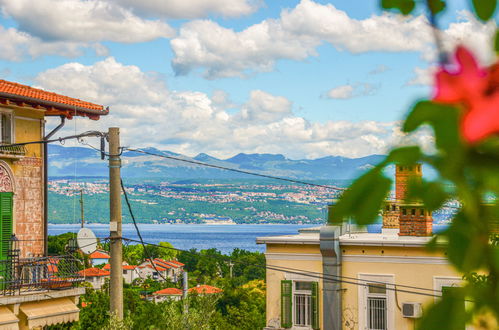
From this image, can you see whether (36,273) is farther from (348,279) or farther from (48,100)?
(348,279)

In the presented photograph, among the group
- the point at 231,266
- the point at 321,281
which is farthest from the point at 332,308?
the point at 231,266

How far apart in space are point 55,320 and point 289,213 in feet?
496

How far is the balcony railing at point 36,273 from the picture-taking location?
514 inches

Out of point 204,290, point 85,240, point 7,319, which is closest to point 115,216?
point 85,240

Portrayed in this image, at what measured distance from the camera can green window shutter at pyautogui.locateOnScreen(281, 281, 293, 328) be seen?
1795 cm

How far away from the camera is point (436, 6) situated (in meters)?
0.77

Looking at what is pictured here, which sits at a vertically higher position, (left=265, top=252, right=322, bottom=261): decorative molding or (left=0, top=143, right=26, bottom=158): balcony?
(left=0, top=143, right=26, bottom=158): balcony

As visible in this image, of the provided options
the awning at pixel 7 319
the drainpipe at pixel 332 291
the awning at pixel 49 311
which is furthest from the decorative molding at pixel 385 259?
the awning at pixel 7 319

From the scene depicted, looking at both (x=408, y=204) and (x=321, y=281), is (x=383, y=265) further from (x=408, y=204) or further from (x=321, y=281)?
(x=408, y=204)

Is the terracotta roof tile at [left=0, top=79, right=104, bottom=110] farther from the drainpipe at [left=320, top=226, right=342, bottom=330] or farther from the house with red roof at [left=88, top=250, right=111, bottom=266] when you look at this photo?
the drainpipe at [left=320, top=226, right=342, bottom=330]

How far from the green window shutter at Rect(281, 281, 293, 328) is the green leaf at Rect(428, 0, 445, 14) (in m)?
17.5

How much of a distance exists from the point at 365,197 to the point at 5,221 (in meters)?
14.1

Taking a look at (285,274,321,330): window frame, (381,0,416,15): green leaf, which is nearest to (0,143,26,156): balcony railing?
(285,274,321,330): window frame

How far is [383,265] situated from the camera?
17.2 metres
